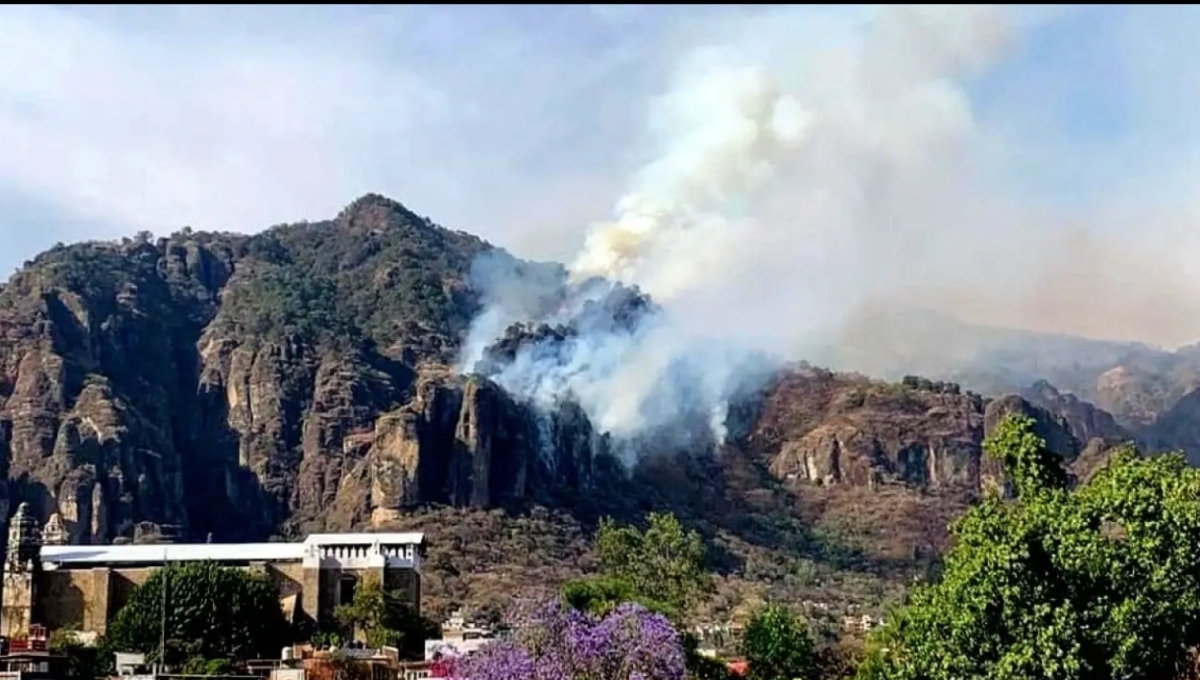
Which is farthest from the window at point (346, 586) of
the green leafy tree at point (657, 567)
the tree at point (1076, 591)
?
the tree at point (1076, 591)

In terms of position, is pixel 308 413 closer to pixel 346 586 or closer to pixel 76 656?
pixel 346 586

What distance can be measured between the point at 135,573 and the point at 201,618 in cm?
1377

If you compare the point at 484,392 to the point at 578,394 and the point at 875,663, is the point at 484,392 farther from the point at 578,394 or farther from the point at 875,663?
the point at 875,663

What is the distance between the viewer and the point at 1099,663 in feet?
129

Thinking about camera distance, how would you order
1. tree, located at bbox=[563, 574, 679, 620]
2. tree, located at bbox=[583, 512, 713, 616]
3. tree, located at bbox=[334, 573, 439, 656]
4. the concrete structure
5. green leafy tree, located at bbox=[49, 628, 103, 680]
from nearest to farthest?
tree, located at bbox=[563, 574, 679, 620] → green leafy tree, located at bbox=[49, 628, 103, 680] → tree, located at bbox=[334, 573, 439, 656] → tree, located at bbox=[583, 512, 713, 616] → the concrete structure

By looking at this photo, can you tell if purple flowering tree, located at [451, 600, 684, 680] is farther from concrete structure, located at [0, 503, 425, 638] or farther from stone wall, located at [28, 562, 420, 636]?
stone wall, located at [28, 562, 420, 636]

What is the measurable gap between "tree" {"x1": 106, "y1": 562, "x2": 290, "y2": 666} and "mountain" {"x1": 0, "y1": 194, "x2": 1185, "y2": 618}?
40307mm

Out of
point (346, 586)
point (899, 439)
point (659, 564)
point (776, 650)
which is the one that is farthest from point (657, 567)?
point (899, 439)

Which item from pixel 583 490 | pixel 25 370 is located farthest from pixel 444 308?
pixel 25 370

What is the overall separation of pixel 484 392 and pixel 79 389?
119 ft

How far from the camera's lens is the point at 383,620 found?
7831 centimetres

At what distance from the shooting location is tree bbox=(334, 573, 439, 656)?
76.3 meters

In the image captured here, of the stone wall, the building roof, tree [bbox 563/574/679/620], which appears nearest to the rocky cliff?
the building roof

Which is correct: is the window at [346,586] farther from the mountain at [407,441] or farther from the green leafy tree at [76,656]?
the mountain at [407,441]
